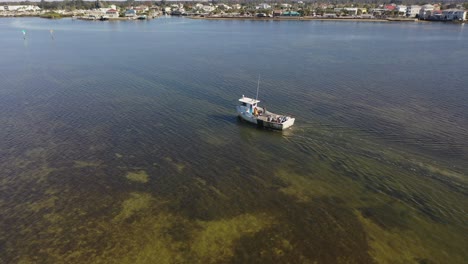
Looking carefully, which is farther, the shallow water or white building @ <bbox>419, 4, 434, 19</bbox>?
white building @ <bbox>419, 4, 434, 19</bbox>

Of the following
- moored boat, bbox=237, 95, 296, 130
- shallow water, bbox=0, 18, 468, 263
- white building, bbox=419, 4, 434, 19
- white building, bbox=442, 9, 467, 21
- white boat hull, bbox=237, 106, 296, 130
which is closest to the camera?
shallow water, bbox=0, 18, 468, 263

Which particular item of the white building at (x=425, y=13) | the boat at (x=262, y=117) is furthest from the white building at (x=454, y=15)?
the boat at (x=262, y=117)

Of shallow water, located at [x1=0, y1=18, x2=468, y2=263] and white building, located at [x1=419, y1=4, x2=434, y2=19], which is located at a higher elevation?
white building, located at [x1=419, y1=4, x2=434, y2=19]

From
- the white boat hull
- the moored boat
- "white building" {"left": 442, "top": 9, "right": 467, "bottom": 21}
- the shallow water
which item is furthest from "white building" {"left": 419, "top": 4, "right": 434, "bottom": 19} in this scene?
the white boat hull

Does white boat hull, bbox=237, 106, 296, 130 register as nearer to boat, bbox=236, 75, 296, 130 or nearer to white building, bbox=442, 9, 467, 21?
boat, bbox=236, 75, 296, 130

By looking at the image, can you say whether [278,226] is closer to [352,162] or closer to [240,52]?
[352,162]

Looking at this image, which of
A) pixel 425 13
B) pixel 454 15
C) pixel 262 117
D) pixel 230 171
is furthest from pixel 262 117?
pixel 425 13

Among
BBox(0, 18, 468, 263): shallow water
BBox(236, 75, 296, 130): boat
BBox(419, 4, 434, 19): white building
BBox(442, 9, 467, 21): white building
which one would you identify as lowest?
BBox(0, 18, 468, 263): shallow water
